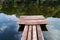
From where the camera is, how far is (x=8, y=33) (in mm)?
3287

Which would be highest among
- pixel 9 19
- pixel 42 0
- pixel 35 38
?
pixel 35 38

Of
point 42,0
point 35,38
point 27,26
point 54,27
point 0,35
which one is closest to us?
point 35,38

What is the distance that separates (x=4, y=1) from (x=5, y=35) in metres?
3.81

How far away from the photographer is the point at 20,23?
141 inches

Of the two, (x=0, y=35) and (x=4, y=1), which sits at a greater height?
(x=0, y=35)

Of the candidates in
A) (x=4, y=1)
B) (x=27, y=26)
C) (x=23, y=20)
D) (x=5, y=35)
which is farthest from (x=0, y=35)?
(x=4, y=1)

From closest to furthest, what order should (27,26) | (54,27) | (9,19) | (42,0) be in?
(27,26)
(54,27)
(9,19)
(42,0)

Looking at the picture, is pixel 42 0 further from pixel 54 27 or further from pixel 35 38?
pixel 35 38

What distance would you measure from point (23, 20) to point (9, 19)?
1.77 ft

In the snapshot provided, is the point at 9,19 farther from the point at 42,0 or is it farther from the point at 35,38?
the point at 42,0

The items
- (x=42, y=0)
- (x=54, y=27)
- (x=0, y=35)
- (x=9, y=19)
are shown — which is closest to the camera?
(x=0, y=35)

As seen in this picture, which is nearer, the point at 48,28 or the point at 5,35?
the point at 5,35

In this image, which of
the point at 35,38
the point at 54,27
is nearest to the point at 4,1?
the point at 54,27

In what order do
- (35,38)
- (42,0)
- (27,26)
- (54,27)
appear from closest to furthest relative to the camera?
1. (35,38)
2. (27,26)
3. (54,27)
4. (42,0)
